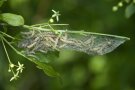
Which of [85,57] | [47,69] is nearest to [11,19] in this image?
[47,69]

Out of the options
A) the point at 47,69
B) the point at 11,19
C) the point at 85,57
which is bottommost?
the point at 85,57

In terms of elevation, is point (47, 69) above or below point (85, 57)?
above

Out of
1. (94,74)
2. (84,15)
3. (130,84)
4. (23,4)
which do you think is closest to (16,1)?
(23,4)

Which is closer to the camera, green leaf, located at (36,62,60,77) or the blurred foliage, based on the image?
green leaf, located at (36,62,60,77)

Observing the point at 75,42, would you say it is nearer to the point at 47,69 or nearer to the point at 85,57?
the point at 47,69

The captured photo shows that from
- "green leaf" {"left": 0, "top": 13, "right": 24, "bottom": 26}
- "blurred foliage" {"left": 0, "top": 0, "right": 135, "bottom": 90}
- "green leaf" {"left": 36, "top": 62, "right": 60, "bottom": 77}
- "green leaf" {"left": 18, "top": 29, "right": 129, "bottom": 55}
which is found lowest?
"blurred foliage" {"left": 0, "top": 0, "right": 135, "bottom": 90}

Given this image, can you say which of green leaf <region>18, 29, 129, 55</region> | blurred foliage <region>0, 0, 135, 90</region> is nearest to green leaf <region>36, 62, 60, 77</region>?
green leaf <region>18, 29, 129, 55</region>

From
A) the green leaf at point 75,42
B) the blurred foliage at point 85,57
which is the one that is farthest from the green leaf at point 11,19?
the blurred foliage at point 85,57

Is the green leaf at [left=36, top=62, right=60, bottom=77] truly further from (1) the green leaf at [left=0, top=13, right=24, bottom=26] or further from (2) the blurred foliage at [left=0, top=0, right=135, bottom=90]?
(2) the blurred foliage at [left=0, top=0, right=135, bottom=90]

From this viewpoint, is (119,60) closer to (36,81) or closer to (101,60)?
(101,60)

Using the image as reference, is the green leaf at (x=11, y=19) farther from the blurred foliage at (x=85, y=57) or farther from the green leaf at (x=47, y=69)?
the blurred foliage at (x=85, y=57)
